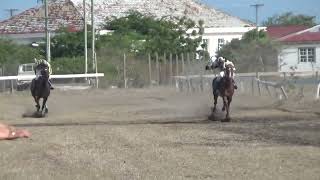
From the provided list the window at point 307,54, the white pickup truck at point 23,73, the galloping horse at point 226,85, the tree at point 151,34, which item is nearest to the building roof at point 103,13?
the tree at point 151,34

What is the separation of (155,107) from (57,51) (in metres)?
41.5

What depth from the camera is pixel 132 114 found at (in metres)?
28.8

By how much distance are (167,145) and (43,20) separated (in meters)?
68.9

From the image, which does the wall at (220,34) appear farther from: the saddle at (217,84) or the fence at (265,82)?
the saddle at (217,84)

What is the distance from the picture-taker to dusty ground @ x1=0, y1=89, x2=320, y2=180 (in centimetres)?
1296

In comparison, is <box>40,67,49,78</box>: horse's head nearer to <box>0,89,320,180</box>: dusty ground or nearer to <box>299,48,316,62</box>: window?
<box>0,89,320,180</box>: dusty ground

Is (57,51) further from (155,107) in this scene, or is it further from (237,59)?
(155,107)

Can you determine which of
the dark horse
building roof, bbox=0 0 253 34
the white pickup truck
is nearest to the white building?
building roof, bbox=0 0 253 34

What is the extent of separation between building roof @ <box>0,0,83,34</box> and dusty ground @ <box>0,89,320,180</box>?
53089 millimetres

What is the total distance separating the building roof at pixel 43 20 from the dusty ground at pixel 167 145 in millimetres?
53089

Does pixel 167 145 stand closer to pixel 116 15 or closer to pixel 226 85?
pixel 226 85

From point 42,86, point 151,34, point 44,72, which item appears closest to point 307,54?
point 151,34

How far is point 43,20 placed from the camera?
84.5 metres

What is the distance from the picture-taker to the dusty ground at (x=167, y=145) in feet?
42.5
